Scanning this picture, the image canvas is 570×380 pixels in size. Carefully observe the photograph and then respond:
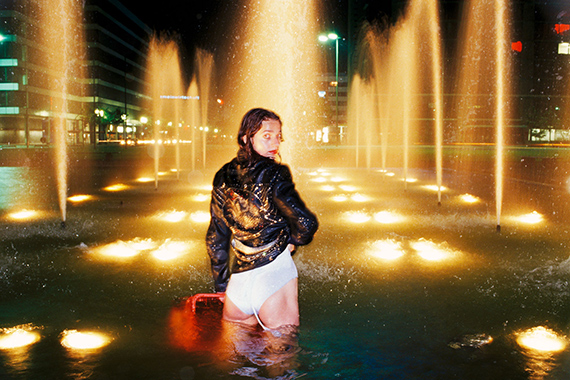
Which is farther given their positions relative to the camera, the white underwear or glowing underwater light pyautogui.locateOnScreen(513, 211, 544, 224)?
glowing underwater light pyautogui.locateOnScreen(513, 211, 544, 224)

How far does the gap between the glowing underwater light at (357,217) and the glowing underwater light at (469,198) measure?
2.72m

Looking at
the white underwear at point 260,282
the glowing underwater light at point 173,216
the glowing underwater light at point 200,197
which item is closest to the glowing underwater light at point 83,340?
the white underwear at point 260,282

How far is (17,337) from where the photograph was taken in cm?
341

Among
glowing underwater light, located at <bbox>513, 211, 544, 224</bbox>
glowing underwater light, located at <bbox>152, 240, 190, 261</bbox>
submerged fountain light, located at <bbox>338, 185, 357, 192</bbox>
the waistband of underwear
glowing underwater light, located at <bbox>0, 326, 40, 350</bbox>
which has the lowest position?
glowing underwater light, located at <bbox>0, 326, 40, 350</bbox>

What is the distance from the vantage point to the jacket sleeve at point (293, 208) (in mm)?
2537

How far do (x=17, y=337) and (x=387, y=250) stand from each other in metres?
4.01

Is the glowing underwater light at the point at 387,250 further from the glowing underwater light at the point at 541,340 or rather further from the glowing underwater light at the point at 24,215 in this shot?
the glowing underwater light at the point at 24,215

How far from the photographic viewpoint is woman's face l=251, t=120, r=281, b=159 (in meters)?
2.60

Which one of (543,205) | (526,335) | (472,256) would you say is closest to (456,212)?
(543,205)

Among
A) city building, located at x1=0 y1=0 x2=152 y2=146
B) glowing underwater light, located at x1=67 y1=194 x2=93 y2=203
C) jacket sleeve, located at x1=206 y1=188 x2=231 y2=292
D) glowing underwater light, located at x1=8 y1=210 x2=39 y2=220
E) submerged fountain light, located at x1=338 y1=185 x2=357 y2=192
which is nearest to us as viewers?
jacket sleeve, located at x1=206 y1=188 x2=231 y2=292

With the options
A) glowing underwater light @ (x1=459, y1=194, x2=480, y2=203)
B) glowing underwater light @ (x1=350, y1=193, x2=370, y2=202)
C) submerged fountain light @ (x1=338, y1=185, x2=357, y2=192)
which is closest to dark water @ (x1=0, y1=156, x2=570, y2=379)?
glowing underwater light @ (x1=459, y1=194, x2=480, y2=203)

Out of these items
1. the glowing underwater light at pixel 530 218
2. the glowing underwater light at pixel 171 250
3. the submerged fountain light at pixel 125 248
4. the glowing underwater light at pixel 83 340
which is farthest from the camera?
the glowing underwater light at pixel 530 218

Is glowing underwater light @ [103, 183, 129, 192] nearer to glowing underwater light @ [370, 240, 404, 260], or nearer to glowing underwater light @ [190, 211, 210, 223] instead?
glowing underwater light @ [190, 211, 210, 223]

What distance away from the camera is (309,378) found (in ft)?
9.28
